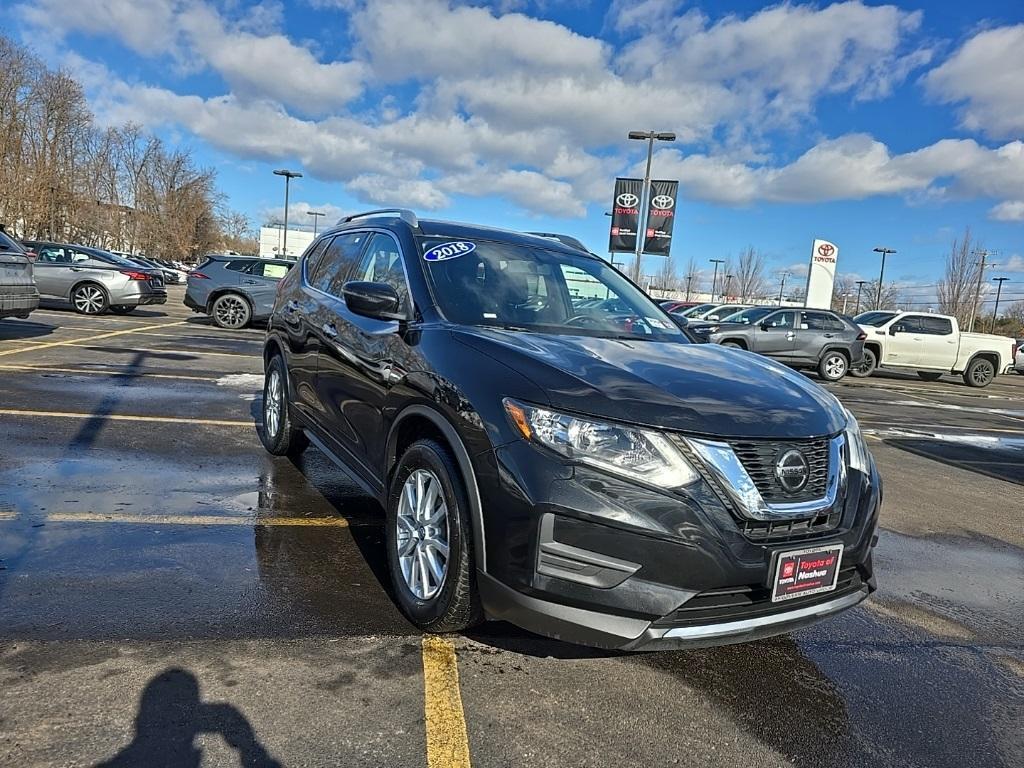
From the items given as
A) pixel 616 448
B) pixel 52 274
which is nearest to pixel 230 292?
pixel 52 274

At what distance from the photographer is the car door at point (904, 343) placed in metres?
18.1

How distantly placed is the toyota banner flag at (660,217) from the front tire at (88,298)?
59.4 ft

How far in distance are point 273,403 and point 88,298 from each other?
13.3 meters

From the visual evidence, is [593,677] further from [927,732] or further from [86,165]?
[86,165]

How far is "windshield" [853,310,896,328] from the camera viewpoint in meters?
18.4

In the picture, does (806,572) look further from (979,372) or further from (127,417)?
(979,372)

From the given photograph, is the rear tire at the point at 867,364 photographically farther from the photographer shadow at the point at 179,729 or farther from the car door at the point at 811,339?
the photographer shadow at the point at 179,729

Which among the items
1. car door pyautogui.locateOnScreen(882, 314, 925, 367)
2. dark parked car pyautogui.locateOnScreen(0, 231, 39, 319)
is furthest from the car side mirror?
car door pyautogui.locateOnScreen(882, 314, 925, 367)

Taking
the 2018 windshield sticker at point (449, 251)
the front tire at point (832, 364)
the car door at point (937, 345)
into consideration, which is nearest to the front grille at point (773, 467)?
the 2018 windshield sticker at point (449, 251)

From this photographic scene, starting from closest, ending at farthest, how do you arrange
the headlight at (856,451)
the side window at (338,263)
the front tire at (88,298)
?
the headlight at (856,451), the side window at (338,263), the front tire at (88,298)

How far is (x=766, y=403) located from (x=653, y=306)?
69.9 inches

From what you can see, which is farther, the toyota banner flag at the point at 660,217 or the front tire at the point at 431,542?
the toyota banner flag at the point at 660,217

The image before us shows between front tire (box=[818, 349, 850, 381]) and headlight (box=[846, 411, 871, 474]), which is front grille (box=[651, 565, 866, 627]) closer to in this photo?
headlight (box=[846, 411, 871, 474])

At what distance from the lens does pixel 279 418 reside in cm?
534
